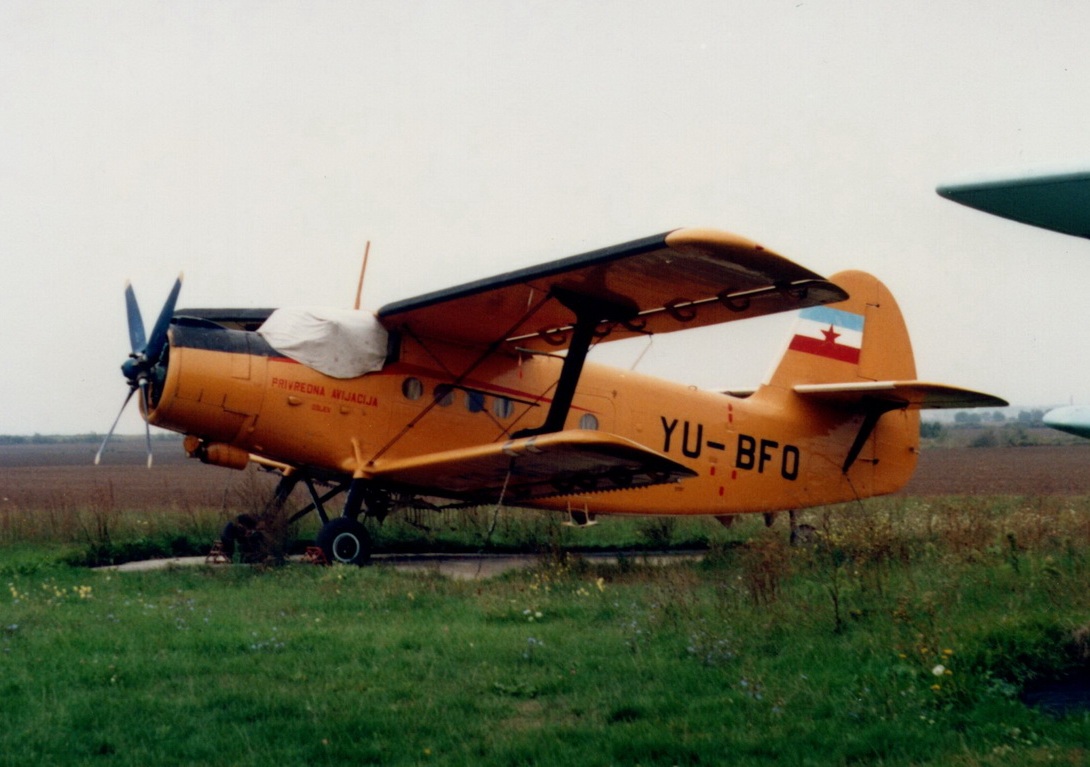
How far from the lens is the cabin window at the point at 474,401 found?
42.2 feet

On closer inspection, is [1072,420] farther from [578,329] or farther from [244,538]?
[244,538]

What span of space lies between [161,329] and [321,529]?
2.80m

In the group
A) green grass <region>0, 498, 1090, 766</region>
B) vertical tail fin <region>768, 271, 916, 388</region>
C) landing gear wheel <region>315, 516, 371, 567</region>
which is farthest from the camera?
vertical tail fin <region>768, 271, 916, 388</region>

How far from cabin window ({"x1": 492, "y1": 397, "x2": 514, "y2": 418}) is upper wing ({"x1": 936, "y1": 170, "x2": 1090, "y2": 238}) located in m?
10.2

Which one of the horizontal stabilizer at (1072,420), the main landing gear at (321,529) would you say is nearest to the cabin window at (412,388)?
the main landing gear at (321,529)

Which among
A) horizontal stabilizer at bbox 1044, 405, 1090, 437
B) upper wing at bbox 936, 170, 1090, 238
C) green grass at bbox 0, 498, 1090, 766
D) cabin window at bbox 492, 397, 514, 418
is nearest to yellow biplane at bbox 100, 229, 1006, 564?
cabin window at bbox 492, 397, 514, 418

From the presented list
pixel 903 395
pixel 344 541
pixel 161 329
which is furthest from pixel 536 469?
pixel 903 395

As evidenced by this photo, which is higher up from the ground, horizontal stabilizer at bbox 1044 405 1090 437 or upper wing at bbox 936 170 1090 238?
upper wing at bbox 936 170 1090 238

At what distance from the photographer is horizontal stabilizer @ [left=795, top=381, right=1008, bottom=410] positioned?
12227 mm

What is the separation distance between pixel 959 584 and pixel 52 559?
9427 mm

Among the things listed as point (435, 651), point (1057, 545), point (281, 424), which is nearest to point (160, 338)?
point (281, 424)

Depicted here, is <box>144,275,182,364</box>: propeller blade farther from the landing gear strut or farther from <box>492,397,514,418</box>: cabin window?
<box>492,397,514,418</box>: cabin window

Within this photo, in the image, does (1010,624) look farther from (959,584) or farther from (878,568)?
(878,568)

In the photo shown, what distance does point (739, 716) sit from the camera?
518 centimetres
